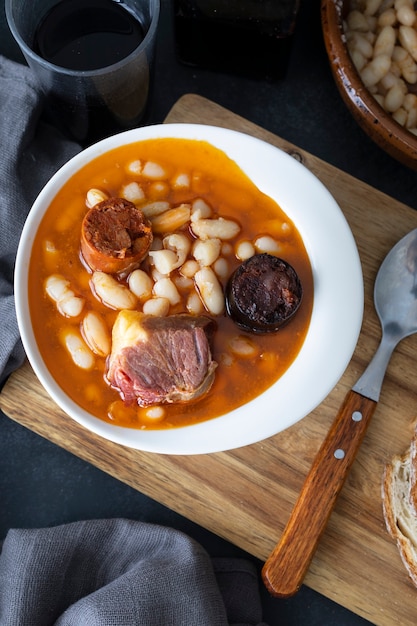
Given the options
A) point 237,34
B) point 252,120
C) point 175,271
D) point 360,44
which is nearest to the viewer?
point 175,271

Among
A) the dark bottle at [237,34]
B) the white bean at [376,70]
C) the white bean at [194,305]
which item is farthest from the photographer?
the white bean at [376,70]

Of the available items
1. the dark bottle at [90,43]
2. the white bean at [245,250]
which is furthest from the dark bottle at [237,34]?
the white bean at [245,250]

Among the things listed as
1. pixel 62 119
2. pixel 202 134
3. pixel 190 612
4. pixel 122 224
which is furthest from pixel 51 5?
pixel 190 612

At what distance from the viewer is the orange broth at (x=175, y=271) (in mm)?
2006

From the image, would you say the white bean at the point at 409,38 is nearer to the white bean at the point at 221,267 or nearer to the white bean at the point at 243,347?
the white bean at the point at 221,267

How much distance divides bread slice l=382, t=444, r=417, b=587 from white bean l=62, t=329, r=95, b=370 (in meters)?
0.98

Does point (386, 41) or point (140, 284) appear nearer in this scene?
point (140, 284)

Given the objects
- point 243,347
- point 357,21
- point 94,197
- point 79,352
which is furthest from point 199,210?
point 357,21

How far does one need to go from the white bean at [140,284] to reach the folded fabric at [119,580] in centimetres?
83

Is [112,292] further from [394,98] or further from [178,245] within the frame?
[394,98]

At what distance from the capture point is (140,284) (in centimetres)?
202

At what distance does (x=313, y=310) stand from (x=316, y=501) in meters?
0.57

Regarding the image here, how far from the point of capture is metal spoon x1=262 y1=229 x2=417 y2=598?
2.21 m

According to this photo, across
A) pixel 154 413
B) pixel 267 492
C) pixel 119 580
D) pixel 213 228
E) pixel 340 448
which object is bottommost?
pixel 119 580
